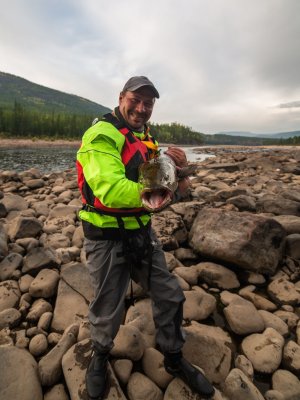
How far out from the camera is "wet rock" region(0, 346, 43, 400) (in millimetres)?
2648

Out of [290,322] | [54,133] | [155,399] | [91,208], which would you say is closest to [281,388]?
[290,322]

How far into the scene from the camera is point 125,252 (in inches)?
109

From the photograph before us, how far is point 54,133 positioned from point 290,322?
103 m

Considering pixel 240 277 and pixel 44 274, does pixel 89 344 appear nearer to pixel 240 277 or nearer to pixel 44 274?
pixel 44 274

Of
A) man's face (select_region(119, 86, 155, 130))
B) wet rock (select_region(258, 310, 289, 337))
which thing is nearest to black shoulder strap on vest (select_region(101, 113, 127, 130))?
man's face (select_region(119, 86, 155, 130))

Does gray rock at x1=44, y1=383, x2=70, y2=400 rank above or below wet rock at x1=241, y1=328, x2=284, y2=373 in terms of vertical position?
below

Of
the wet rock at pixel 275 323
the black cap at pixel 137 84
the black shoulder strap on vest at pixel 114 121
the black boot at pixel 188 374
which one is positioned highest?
the black cap at pixel 137 84

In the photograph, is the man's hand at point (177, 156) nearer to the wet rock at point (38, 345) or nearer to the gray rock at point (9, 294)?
the wet rock at point (38, 345)

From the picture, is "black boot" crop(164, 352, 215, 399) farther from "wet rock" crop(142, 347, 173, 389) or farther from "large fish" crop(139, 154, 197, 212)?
"large fish" crop(139, 154, 197, 212)

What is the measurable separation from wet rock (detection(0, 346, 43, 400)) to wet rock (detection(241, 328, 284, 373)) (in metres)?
2.51

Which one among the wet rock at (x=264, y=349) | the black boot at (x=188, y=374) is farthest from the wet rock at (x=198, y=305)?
the black boot at (x=188, y=374)

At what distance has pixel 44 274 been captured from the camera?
4605 mm

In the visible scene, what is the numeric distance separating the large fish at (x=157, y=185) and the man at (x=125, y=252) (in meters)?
0.43

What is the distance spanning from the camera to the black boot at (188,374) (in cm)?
272
